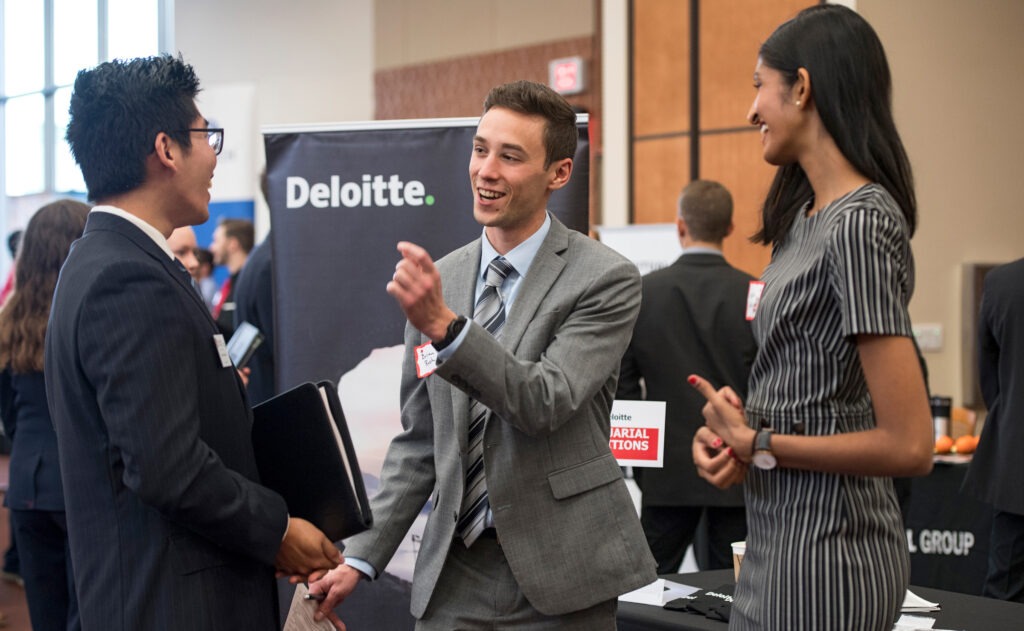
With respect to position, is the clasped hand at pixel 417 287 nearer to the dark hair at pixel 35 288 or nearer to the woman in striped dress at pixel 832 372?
the woman in striped dress at pixel 832 372

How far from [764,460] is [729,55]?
550 cm

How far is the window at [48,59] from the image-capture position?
11.3 m

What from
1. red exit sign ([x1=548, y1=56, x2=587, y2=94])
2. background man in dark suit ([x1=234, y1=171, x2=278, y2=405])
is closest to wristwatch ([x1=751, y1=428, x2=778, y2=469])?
background man in dark suit ([x1=234, y1=171, x2=278, y2=405])

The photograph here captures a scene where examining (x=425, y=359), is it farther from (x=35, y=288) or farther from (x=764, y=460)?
(x=35, y=288)

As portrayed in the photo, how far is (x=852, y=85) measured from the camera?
4.63 feet

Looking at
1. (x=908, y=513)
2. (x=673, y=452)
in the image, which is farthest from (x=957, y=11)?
(x=673, y=452)

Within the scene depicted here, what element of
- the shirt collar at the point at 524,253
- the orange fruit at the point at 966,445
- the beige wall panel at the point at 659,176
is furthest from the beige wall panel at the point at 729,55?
the shirt collar at the point at 524,253

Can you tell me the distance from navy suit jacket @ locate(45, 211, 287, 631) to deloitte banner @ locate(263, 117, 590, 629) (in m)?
1.30

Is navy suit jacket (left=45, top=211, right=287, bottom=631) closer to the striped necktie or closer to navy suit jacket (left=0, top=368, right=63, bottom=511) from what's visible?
the striped necktie

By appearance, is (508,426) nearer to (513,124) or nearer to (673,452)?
(513,124)

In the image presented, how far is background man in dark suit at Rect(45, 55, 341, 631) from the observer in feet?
5.04

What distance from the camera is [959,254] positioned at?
6285mm

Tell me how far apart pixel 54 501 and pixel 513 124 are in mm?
2311

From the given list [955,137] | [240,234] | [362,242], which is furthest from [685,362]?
[240,234]
